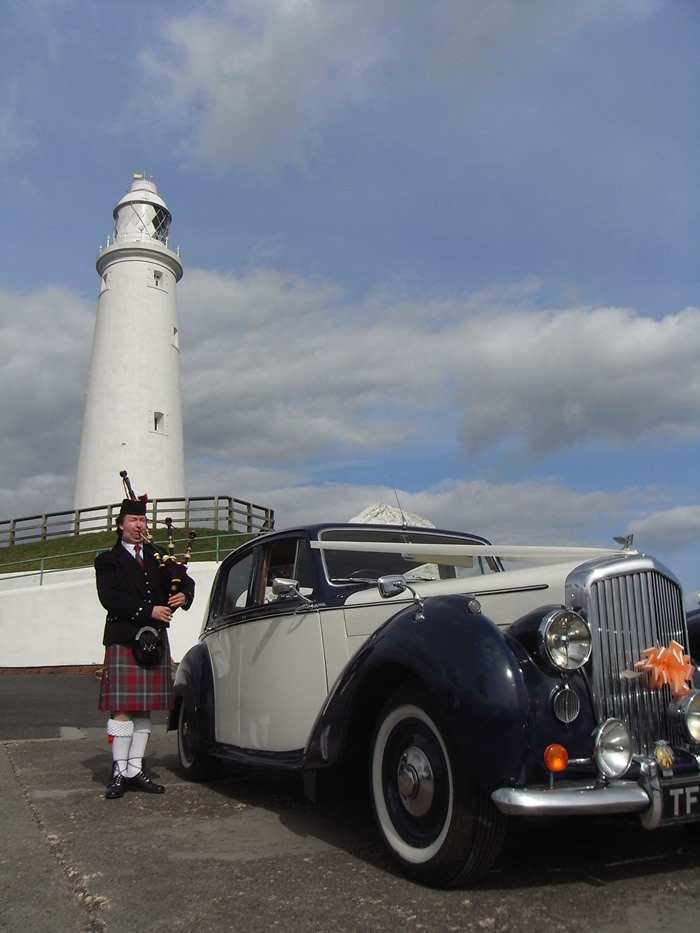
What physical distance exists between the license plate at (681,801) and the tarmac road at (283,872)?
333 millimetres

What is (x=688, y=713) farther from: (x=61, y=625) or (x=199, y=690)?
(x=61, y=625)

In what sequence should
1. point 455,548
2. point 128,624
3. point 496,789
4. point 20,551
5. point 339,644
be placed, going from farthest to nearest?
point 20,551 < point 128,624 < point 455,548 < point 339,644 < point 496,789

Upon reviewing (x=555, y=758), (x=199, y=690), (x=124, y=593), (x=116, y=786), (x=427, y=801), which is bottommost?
(x=116, y=786)

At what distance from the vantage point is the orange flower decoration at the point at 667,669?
330 centimetres

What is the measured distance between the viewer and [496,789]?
9.57 feet

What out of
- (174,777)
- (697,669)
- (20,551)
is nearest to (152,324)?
(20,551)

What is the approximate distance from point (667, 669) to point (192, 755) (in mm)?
3670

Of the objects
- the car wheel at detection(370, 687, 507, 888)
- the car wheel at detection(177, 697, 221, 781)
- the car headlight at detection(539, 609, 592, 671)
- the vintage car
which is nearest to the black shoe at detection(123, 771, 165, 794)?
the car wheel at detection(177, 697, 221, 781)

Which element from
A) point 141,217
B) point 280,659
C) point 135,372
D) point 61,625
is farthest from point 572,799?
point 141,217

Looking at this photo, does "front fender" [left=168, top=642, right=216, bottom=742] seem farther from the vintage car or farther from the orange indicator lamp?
the orange indicator lamp

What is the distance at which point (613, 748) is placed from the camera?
3.05 meters

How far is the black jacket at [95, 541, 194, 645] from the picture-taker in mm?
5340

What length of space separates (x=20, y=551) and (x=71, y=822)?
25.1 m

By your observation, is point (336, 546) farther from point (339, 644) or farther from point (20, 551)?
point (20, 551)
